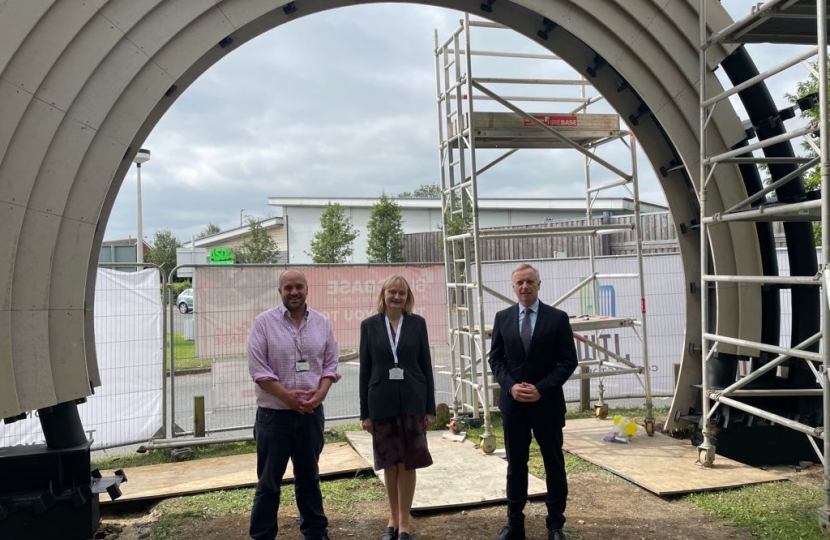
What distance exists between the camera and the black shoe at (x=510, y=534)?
163 inches

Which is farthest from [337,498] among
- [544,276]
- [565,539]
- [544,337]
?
[544,276]

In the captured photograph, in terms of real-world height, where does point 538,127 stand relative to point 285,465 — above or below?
above

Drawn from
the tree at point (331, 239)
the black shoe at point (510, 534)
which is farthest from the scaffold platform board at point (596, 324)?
the tree at point (331, 239)

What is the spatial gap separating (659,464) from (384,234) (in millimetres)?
21826

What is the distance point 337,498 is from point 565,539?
6.57ft

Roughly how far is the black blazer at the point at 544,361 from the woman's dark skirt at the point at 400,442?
0.63m

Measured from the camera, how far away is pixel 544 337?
4195mm

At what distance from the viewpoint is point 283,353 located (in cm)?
402

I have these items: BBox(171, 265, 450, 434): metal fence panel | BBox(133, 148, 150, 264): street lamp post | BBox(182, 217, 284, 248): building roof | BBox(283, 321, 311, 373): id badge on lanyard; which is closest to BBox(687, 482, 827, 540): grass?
BBox(283, 321, 311, 373): id badge on lanyard

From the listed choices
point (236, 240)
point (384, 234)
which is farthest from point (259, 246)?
point (236, 240)

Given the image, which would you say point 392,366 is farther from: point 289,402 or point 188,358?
point 188,358

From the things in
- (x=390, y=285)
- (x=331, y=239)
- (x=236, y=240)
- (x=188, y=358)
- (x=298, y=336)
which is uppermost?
(x=236, y=240)

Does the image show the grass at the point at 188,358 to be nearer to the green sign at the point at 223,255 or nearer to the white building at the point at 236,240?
the white building at the point at 236,240

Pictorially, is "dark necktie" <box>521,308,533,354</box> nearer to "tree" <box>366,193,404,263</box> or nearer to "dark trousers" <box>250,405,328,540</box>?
"dark trousers" <box>250,405,328,540</box>
